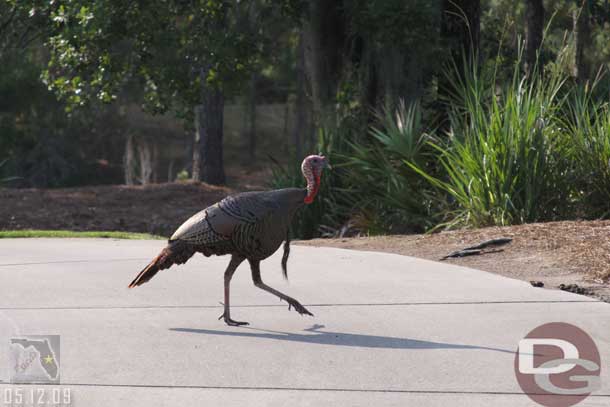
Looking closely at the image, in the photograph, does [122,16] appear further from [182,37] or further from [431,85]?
[431,85]

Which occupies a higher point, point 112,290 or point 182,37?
point 182,37

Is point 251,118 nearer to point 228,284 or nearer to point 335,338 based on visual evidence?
point 228,284

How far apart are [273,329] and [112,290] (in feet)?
6.27

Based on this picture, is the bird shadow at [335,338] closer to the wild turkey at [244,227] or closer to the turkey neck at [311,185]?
the wild turkey at [244,227]

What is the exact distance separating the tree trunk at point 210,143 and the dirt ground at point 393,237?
10.9ft

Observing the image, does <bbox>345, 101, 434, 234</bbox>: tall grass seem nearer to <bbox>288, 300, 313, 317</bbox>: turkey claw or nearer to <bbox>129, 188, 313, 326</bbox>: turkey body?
<bbox>288, 300, 313, 317</bbox>: turkey claw

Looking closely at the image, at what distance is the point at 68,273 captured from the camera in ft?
30.4

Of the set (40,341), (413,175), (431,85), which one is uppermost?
(431,85)

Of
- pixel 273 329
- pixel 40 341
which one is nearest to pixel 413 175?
pixel 273 329

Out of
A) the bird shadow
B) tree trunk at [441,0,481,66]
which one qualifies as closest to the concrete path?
the bird shadow
